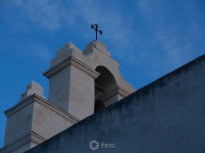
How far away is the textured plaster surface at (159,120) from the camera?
18.9ft

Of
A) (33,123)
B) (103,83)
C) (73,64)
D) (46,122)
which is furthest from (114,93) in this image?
(33,123)

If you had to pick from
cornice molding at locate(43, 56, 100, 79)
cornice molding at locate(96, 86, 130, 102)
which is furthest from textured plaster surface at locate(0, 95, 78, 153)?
cornice molding at locate(96, 86, 130, 102)

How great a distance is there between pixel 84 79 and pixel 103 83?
1.07m

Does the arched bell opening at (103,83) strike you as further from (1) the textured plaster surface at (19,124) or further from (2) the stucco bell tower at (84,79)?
(1) the textured plaster surface at (19,124)

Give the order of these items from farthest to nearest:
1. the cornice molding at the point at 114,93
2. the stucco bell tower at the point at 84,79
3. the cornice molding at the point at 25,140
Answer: the cornice molding at the point at 114,93
the stucco bell tower at the point at 84,79
the cornice molding at the point at 25,140

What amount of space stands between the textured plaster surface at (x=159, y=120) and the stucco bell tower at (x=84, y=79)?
3.30 m

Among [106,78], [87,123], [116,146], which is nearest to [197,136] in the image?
[116,146]

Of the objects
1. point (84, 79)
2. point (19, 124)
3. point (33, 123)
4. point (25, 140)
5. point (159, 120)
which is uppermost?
point (84, 79)

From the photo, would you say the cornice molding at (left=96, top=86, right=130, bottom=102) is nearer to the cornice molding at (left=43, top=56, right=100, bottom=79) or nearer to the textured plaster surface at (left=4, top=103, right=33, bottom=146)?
the cornice molding at (left=43, top=56, right=100, bottom=79)

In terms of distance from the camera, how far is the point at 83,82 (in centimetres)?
1083

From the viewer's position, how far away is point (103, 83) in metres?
11.9

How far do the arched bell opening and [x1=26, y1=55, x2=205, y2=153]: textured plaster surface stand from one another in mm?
4320

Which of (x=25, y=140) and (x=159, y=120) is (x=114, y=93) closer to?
(x=25, y=140)

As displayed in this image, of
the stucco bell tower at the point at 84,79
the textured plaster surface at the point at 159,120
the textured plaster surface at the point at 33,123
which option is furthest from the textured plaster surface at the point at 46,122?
the textured plaster surface at the point at 159,120
